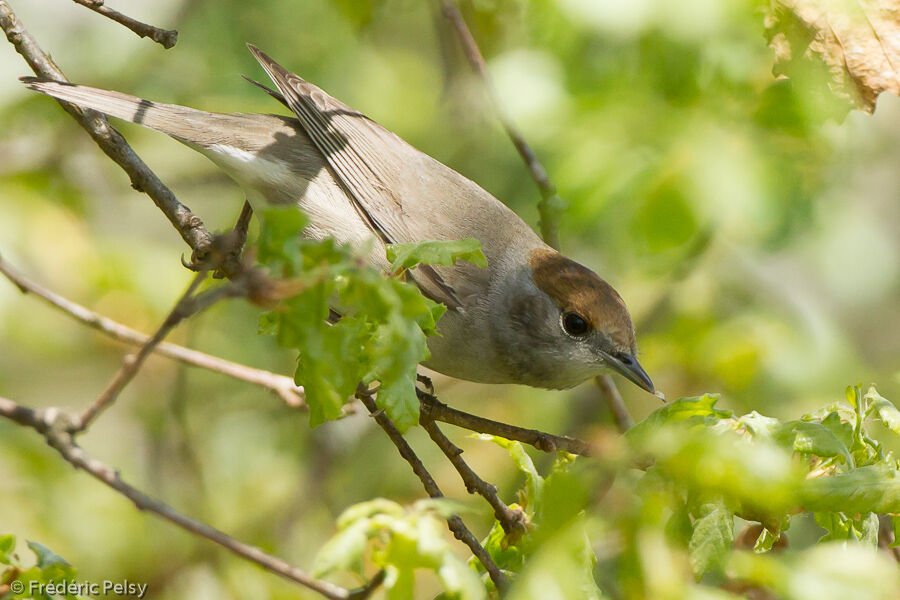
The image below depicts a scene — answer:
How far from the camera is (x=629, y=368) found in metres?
4.14

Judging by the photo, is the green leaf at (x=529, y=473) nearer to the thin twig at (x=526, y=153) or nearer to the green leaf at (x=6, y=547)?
the green leaf at (x=6, y=547)

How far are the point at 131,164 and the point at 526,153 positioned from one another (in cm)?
192

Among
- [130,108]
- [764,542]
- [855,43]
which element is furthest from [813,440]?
[130,108]

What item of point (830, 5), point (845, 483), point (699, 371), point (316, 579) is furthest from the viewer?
point (699, 371)

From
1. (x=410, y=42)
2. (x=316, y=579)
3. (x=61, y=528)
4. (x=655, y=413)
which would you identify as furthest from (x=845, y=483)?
(x=410, y=42)

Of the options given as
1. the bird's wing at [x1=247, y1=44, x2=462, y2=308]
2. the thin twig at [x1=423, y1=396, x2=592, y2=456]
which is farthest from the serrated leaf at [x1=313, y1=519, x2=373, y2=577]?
the bird's wing at [x1=247, y1=44, x2=462, y2=308]

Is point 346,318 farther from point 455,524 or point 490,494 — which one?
point 490,494

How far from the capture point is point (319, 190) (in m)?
4.55

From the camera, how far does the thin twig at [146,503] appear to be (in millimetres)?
1775

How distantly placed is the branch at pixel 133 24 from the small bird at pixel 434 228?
1.01 m

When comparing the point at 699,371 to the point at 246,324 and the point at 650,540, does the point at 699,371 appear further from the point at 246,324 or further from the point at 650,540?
the point at 650,540

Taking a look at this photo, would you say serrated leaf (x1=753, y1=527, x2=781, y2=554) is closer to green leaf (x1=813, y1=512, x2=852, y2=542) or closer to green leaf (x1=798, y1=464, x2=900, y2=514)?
green leaf (x1=813, y1=512, x2=852, y2=542)

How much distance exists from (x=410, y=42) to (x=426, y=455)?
4.00 meters

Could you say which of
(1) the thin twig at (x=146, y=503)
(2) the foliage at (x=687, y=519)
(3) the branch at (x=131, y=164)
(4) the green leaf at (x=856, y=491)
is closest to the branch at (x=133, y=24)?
(3) the branch at (x=131, y=164)
